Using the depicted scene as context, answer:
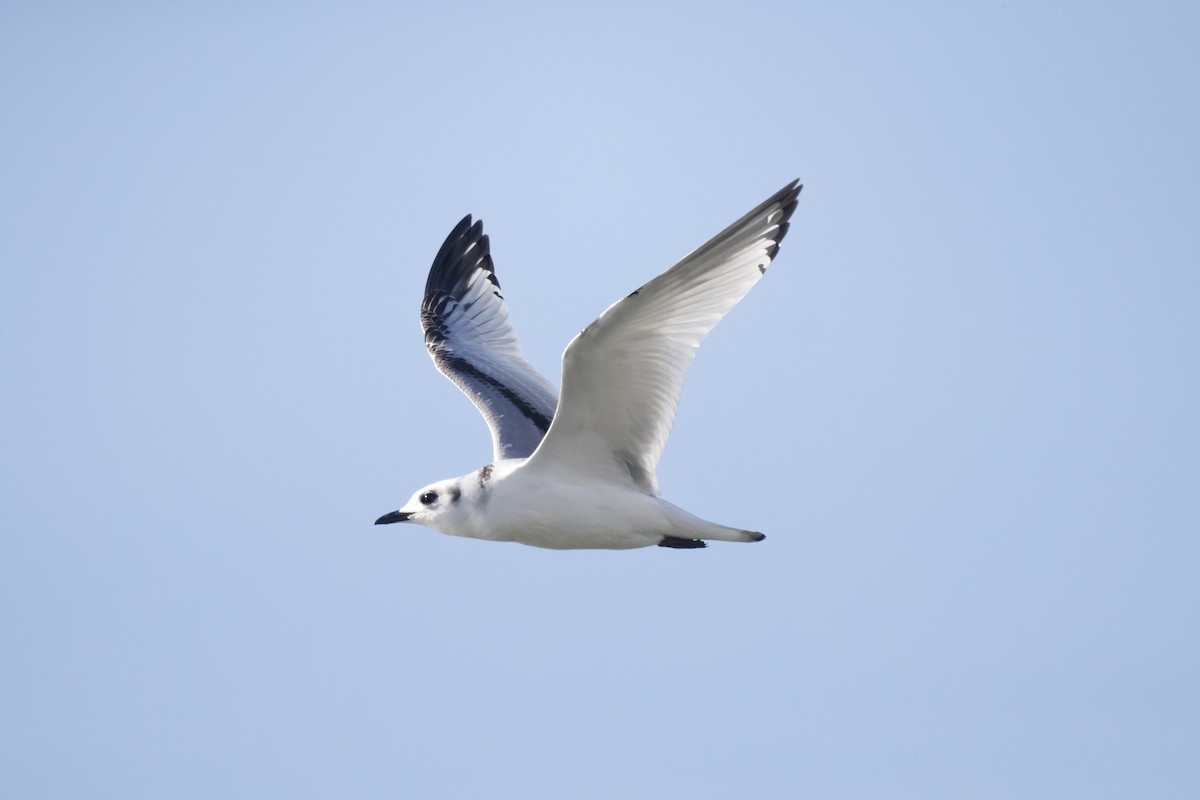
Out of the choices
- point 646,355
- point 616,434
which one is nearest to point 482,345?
point 616,434

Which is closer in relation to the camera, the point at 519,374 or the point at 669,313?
the point at 669,313

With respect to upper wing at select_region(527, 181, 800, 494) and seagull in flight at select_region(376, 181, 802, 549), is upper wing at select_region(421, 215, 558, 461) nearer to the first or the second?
seagull in flight at select_region(376, 181, 802, 549)

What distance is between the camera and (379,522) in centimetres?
927

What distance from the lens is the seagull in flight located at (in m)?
7.77

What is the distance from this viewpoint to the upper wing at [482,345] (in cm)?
991

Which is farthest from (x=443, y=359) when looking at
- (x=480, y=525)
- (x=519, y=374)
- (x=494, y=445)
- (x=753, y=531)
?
(x=753, y=531)

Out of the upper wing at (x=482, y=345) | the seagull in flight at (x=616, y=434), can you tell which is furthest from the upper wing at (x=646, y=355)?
the upper wing at (x=482, y=345)

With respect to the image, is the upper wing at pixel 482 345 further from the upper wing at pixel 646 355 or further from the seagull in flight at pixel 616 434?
the upper wing at pixel 646 355

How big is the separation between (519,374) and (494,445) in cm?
136

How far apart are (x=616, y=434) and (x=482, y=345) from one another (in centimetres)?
336

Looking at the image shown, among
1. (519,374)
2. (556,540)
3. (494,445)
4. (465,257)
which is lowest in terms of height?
(556,540)

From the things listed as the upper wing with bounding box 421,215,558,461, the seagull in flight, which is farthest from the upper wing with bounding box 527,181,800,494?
the upper wing with bounding box 421,215,558,461

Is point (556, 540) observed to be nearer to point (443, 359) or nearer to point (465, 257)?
point (443, 359)

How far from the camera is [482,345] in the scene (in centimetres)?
1164
